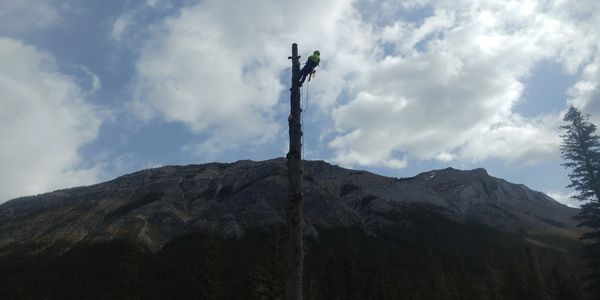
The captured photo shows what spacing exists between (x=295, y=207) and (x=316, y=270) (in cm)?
13234

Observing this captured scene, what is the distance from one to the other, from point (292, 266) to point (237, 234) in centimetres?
18532

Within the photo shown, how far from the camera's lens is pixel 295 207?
11.4 meters

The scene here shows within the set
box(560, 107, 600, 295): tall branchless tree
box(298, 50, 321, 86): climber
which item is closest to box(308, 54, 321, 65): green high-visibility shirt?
box(298, 50, 321, 86): climber

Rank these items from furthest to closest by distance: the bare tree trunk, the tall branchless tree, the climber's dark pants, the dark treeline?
1. the dark treeline
2. the tall branchless tree
3. the climber's dark pants
4. the bare tree trunk

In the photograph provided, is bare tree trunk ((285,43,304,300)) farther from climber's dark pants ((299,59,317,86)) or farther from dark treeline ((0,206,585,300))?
dark treeline ((0,206,585,300))

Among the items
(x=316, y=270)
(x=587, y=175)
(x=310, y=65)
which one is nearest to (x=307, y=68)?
(x=310, y=65)

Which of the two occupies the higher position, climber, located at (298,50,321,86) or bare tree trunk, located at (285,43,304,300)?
climber, located at (298,50,321,86)

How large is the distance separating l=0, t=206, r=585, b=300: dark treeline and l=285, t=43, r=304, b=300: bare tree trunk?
158ft

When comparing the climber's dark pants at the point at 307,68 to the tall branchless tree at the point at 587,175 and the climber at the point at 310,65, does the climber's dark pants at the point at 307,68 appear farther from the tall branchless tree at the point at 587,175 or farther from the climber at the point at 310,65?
the tall branchless tree at the point at 587,175

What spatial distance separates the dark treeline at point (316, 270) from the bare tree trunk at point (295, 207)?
48.1 m

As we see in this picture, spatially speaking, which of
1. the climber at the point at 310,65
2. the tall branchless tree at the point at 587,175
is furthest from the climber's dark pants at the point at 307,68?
the tall branchless tree at the point at 587,175

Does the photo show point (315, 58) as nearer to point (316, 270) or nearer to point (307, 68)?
point (307, 68)

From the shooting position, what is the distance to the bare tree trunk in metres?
11.1

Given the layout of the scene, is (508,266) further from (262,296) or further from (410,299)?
(262,296)
